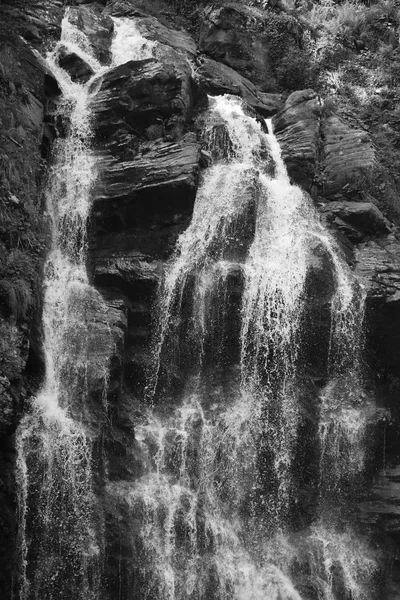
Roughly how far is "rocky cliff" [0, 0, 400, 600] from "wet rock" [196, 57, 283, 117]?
61mm

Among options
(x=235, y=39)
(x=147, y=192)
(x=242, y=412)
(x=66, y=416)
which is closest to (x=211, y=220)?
(x=147, y=192)

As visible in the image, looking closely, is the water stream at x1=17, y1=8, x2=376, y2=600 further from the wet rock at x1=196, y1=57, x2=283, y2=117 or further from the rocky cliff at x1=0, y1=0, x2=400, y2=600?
the wet rock at x1=196, y1=57, x2=283, y2=117

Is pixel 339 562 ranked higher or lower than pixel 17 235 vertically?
lower

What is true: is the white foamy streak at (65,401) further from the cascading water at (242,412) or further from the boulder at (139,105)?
the cascading water at (242,412)

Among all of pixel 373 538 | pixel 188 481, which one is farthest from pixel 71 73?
pixel 373 538

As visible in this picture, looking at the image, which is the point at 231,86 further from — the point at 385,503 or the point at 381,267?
the point at 385,503

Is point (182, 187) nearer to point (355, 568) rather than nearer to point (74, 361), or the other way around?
point (74, 361)

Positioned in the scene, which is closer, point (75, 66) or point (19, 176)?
point (19, 176)

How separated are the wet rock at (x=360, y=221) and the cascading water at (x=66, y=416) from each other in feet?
19.9

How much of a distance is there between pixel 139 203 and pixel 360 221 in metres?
5.36

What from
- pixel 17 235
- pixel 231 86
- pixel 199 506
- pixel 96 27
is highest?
pixel 96 27

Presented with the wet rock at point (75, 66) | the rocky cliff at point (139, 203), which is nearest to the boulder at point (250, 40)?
the rocky cliff at point (139, 203)

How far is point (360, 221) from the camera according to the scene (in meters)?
14.6

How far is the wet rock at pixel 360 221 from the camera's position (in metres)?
14.4
